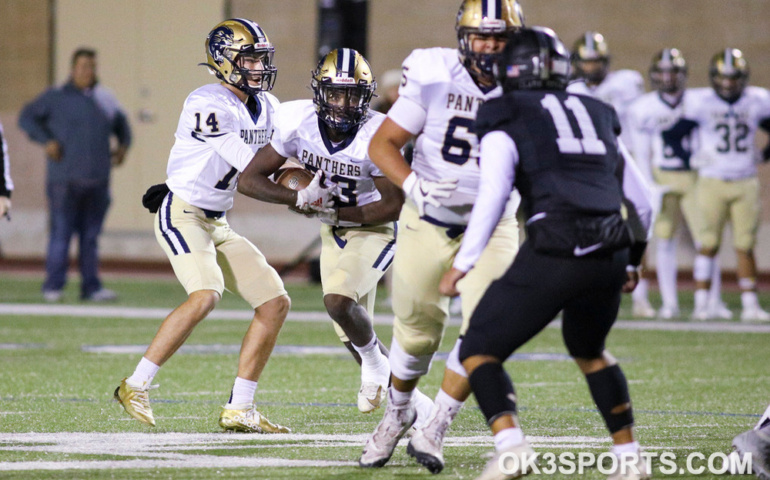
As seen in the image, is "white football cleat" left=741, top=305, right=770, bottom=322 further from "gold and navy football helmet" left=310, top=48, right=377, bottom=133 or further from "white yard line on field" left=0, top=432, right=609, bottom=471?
"gold and navy football helmet" left=310, top=48, right=377, bottom=133

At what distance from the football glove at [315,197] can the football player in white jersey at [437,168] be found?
678 millimetres

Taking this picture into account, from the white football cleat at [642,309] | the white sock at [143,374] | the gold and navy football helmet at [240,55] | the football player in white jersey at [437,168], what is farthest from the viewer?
the white football cleat at [642,309]

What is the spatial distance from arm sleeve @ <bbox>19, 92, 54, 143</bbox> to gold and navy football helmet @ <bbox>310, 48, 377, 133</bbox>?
7.06 metres

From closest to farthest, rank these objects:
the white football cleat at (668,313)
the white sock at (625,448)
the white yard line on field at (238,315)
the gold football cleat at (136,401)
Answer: the white sock at (625,448) → the gold football cleat at (136,401) → the white yard line on field at (238,315) → the white football cleat at (668,313)

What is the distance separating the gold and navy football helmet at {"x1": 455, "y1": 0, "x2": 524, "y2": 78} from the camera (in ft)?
13.9

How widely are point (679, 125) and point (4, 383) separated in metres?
6.14

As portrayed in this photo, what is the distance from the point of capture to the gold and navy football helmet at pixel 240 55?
17.8ft

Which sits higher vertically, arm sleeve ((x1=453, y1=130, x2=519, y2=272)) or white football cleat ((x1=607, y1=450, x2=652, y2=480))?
arm sleeve ((x1=453, y1=130, x2=519, y2=272))

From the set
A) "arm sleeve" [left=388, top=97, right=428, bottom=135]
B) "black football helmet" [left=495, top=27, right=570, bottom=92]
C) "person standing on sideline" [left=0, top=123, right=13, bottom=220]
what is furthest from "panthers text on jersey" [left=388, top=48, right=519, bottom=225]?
"person standing on sideline" [left=0, top=123, right=13, bottom=220]

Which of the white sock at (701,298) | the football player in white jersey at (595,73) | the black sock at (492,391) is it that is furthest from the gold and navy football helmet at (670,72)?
the black sock at (492,391)

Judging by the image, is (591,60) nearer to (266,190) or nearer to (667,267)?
(667,267)

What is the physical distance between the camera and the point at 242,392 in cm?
509

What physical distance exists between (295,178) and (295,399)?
1.29 meters

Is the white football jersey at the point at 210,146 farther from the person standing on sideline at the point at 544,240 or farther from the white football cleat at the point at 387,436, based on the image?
the person standing on sideline at the point at 544,240
